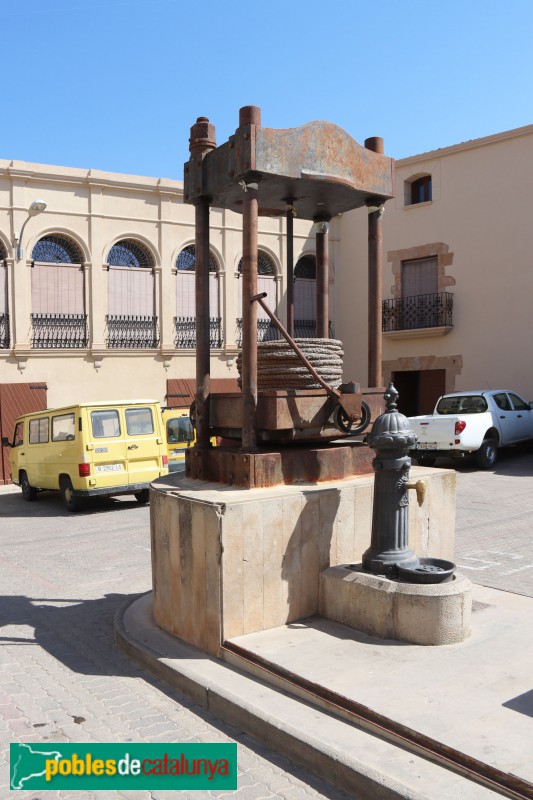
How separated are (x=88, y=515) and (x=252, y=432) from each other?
8.18m

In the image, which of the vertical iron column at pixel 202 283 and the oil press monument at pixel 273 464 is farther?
the vertical iron column at pixel 202 283

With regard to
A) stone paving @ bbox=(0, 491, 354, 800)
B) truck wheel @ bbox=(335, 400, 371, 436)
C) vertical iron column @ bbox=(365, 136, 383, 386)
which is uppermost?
→ vertical iron column @ bbox=(365, 136, 383, 386)

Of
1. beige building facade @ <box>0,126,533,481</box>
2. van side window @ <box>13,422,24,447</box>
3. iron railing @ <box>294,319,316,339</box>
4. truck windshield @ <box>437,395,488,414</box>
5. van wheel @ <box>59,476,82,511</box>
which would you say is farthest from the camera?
iron railing @ <box>294,319,316,339</box>

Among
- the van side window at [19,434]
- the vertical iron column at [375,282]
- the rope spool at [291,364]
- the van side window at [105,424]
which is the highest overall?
the vertical iron column at [375,282]

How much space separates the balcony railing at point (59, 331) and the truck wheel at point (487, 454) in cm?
987

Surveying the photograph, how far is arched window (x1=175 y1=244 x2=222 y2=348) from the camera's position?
19.8 m

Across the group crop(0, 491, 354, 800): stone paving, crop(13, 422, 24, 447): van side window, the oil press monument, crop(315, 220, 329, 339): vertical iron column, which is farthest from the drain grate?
crop(13, 422, 24, 447): van side window

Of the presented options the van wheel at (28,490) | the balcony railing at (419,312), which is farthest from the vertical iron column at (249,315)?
the balcony railing at (419,312)

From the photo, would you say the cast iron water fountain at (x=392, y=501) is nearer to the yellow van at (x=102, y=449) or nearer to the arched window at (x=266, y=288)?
the yellow van at (x=102, y=449)

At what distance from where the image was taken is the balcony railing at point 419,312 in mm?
20047

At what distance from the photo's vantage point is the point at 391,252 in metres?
21.3

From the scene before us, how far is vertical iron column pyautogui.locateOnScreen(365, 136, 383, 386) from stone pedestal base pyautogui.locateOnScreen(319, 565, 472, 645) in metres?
2.01

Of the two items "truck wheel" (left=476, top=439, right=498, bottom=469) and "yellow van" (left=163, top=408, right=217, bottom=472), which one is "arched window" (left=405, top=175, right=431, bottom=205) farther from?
"yellow van" (left=163, top=408, right=217, bottom=472)

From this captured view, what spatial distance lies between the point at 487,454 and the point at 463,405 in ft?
4.18
